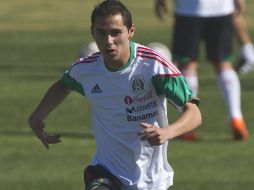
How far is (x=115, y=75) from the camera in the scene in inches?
295

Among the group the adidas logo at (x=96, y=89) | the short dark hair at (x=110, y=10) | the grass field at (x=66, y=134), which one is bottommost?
the grass field at (x=66, y=134)

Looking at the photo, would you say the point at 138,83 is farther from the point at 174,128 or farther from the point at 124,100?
the point at 174,128

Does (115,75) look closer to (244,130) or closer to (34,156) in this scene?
(34,156)

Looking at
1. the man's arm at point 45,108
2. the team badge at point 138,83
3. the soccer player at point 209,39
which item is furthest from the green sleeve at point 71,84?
the soccer player at point 209,39

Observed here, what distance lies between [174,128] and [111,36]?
76cm

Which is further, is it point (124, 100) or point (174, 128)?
point (124, 100)

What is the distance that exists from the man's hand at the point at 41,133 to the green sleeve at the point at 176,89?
2.55 ft

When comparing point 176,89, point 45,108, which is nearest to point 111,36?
point 176,89

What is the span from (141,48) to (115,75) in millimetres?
258

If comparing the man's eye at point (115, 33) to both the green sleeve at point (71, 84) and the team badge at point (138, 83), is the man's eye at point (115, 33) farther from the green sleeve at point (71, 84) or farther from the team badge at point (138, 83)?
the green sleeve at point (71, 84)

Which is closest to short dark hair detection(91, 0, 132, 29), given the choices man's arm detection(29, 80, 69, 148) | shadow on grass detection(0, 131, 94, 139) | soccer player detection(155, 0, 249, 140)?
man's arm detection(29, 80, 69, 148)

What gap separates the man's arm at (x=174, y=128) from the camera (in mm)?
6641

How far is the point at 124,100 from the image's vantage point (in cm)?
749

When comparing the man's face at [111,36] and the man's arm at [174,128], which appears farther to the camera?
the man's face at [111,36]
